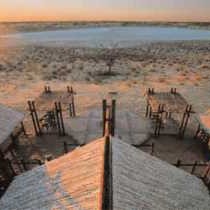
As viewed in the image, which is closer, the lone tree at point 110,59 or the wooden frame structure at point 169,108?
the wooden frame structure at point 169,108

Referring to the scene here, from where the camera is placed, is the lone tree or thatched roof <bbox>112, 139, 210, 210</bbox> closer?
thatched roof <bbox>112, 139, 210, 210</bbox>

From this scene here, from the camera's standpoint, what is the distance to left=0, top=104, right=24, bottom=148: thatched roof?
1216 centimetres

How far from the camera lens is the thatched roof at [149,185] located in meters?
6.29

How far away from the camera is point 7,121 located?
12891 millimetres

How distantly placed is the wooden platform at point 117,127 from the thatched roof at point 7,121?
12.9 ft

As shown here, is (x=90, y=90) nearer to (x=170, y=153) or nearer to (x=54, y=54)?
(x=170, y=153)

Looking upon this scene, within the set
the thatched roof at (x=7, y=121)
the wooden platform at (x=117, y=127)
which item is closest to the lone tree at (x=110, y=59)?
the wooden platform at (x=117, y=127)

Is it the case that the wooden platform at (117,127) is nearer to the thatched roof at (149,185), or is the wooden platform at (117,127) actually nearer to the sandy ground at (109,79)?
the sandy ground at (109,79)

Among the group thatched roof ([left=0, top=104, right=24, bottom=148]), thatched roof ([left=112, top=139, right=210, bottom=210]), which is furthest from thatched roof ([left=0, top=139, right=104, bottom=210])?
thatched roof ([left=0, top=104, right=24, bottom=148])

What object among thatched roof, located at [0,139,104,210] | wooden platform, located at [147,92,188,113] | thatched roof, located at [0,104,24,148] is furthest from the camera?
wooden platform, located at [147,92,188,113]

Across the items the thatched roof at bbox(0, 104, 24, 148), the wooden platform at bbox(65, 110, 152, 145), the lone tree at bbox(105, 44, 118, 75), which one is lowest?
the lone tree at bbox(105, 44, 118, 75)

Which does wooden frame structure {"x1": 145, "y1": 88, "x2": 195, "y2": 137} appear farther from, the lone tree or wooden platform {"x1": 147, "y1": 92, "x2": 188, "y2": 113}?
the lone tree

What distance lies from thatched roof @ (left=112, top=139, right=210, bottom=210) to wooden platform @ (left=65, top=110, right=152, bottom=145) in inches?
247

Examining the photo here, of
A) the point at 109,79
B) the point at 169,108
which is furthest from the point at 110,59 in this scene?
the point at 169,108
